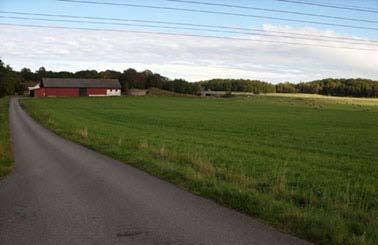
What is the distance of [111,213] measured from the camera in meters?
9.79

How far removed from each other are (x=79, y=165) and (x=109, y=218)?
318 inches

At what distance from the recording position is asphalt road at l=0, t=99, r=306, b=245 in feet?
26.3

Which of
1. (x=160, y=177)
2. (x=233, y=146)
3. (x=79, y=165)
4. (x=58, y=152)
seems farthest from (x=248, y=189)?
(x=233, y=146)

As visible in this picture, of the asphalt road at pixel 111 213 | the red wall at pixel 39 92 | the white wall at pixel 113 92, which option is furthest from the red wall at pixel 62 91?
the asphalt road at pixel 111 213

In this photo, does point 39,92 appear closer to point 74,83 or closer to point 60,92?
point 60,92

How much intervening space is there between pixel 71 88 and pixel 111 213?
139905 millimetres

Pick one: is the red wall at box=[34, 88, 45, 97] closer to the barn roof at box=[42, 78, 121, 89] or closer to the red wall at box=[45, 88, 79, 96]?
the red wall at box=[45, 88, 79, 96]

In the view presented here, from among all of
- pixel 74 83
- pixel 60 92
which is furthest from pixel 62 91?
pixel 74 83

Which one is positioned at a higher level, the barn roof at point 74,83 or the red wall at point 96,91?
the barn roof at point 74,83

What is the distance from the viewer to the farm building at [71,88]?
142875mm

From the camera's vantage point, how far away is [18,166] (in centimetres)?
1708

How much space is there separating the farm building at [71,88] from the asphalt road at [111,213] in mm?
132272

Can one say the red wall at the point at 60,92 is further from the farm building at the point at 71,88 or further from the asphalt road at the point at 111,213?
the asphalt road at the point at 111,213

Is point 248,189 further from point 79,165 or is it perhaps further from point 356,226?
point 79,165
